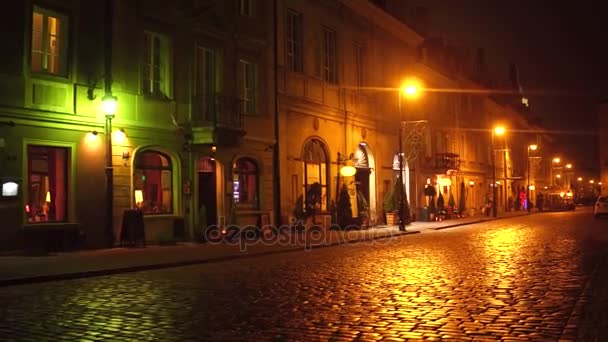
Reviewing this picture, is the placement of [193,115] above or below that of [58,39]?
below

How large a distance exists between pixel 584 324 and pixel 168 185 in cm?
1738

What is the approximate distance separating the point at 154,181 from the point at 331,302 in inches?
549

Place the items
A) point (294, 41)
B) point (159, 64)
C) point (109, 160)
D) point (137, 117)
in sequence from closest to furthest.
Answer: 1. point (109, 160)
2. point (137, 117)
3. point (159, 64)
4. point (294, 41)

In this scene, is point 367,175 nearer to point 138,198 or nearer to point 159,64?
point 159,64

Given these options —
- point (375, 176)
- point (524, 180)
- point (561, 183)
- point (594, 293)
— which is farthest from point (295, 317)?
point (561, 183)

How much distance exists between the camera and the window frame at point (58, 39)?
62.3 ft

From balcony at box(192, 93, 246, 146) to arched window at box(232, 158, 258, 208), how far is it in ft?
5.60

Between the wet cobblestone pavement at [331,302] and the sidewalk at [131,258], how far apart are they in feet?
2.18

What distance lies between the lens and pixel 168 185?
23.5 m

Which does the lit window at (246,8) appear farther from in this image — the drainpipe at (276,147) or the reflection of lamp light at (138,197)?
the reflection of lamp light at (138,197)

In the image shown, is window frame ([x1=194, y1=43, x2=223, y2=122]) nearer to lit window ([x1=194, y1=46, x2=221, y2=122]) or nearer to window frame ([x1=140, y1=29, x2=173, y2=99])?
lit window ([x1=194, y1=46, x2=221, y2=122])

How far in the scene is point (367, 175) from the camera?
121 feet

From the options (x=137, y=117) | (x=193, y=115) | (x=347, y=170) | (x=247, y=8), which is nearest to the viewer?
(x=137, y=117)

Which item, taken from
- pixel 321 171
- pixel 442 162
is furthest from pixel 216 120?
pixel 442 162
